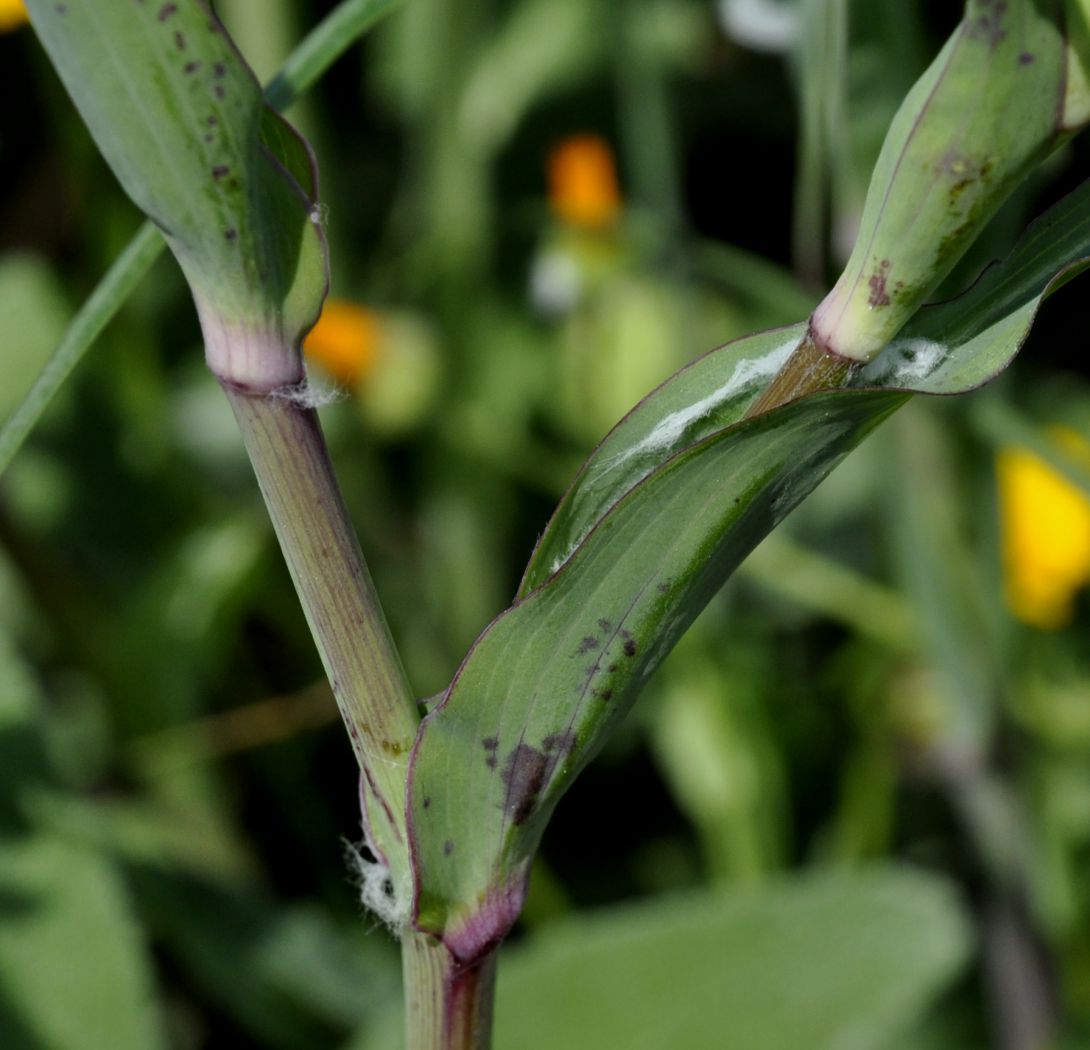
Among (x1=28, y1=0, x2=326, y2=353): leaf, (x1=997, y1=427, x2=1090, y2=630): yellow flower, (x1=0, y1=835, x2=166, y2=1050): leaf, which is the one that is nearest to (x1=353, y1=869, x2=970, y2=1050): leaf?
(x1=0, y1=835, x2=166, y2=1050): leaf

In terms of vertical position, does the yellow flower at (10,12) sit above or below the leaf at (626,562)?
above

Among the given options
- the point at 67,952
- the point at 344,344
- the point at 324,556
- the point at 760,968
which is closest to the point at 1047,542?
the point at 760,968

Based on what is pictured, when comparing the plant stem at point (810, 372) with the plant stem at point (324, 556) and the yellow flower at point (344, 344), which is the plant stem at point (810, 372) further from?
the yellow flower at point (344, 344)

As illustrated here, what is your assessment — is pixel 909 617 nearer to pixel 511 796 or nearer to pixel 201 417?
pixel 201 417

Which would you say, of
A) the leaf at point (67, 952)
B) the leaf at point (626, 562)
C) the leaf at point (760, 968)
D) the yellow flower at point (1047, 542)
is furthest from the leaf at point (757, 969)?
the leaf at point (626, 562)

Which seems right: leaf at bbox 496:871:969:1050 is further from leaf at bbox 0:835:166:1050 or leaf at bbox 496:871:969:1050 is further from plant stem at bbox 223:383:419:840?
plant stem at bbox 223:383:419:840

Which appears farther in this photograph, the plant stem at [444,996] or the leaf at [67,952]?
the leaf at [67,952]

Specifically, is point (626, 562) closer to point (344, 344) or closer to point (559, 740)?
point (559, 740)
